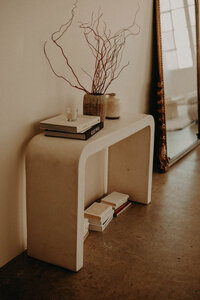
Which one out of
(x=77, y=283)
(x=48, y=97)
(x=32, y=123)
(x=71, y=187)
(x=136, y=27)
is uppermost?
(x=136, y=27)

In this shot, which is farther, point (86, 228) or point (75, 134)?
point (86, 228)

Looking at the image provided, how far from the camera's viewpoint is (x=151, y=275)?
73.7 inches

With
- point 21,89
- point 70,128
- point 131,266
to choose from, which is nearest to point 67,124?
point 70,128

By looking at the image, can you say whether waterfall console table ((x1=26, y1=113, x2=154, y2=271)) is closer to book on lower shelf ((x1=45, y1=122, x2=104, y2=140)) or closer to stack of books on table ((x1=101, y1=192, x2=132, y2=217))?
book on lower shelf ((x1=45, y1=122, x2=104, y2=140))

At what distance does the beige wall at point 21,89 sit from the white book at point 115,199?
2.50 feet

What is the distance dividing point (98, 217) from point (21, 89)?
0.98m

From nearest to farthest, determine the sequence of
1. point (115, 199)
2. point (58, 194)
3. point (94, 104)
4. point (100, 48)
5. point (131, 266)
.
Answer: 1. point (58, 194)
2. point (131, 266)
3. point (94, 104)
4. point (100, 48)
5. point (115, 199)

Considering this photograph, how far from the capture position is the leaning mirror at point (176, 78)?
11.0 feet

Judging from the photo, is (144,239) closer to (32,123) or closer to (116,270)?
(116,270)

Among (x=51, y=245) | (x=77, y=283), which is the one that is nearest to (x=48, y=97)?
(x=51, y=245)

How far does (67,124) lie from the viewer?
1.90 m

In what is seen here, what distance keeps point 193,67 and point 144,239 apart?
247cm

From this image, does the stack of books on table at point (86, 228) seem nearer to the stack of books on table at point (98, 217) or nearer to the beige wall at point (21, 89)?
the stack of books on table at point (98, 217)

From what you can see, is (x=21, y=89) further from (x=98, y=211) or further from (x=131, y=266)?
(x=131, y=266)
